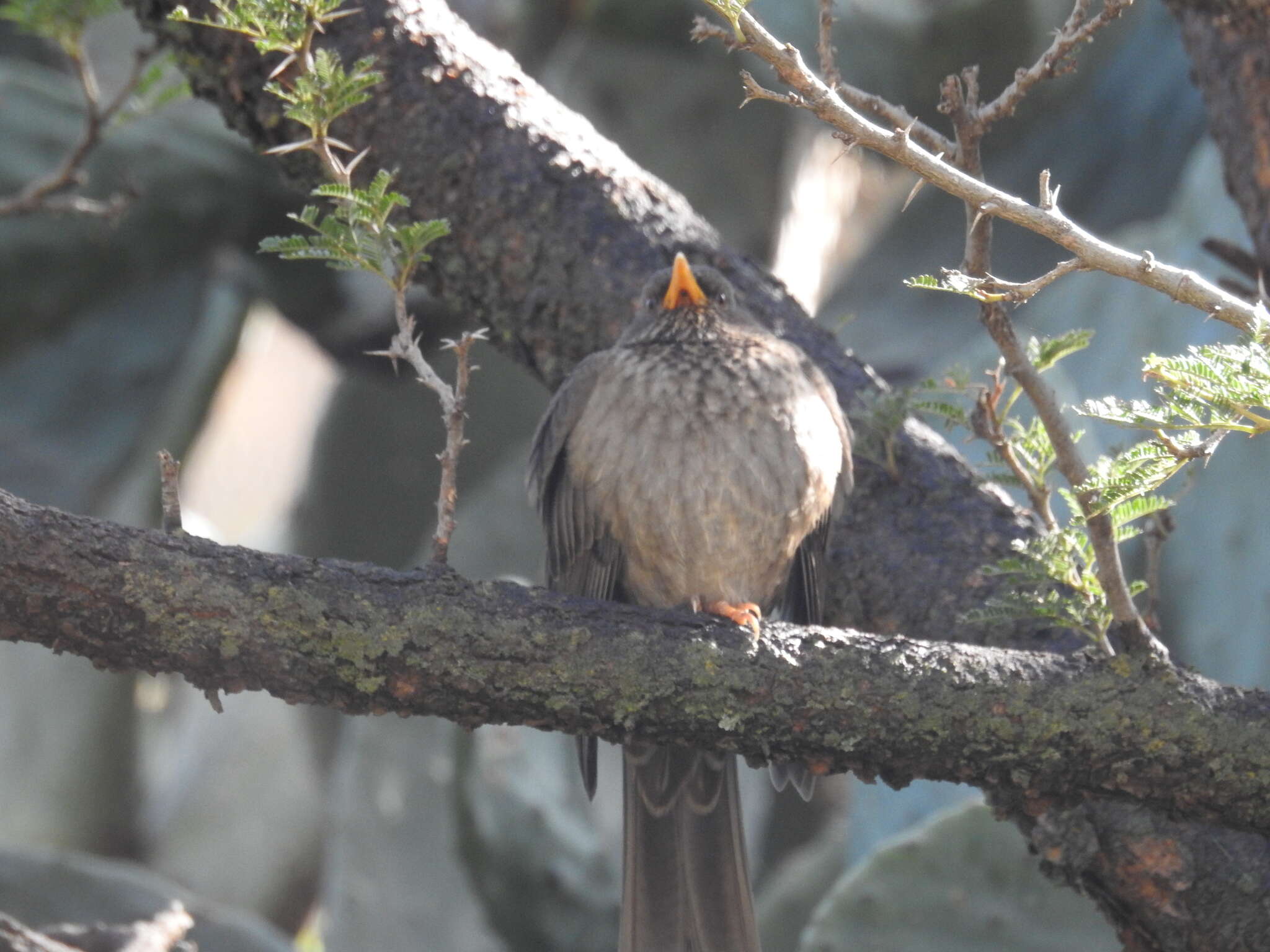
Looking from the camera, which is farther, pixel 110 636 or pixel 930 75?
pixel 930 75

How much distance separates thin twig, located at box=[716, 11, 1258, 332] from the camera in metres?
1.83

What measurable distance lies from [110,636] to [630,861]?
4.18ft

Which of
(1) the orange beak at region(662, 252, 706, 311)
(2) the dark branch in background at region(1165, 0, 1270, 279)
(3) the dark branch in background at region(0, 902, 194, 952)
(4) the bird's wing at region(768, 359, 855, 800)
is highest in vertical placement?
Result: (2) the dark branch in background at region(1165, 0, 1270, 279)

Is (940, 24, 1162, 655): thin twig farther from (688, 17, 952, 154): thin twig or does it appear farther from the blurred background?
the blurred background

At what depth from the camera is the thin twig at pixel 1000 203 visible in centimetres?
183

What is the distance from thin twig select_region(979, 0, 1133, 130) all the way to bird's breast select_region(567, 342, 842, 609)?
3.22 ft

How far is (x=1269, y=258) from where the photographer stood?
3.23 metres

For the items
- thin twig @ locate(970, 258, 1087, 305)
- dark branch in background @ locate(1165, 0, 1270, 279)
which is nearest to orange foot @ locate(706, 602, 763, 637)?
thin twig @ locate(970, 258, 1087, 305)

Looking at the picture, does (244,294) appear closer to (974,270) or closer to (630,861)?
(630,861)

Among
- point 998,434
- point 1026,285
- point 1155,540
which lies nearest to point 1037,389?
point 998,434

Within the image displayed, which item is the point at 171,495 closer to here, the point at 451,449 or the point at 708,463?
the point at 451,449

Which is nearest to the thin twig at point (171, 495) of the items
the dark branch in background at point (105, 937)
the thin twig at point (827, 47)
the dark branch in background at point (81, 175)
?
the dark branch in background at point (105, 937)

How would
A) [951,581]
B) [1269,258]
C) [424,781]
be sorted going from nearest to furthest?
[951,581] < [1269,258] < [424,781]

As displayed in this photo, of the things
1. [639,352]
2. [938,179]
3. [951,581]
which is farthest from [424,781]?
[938,179]
